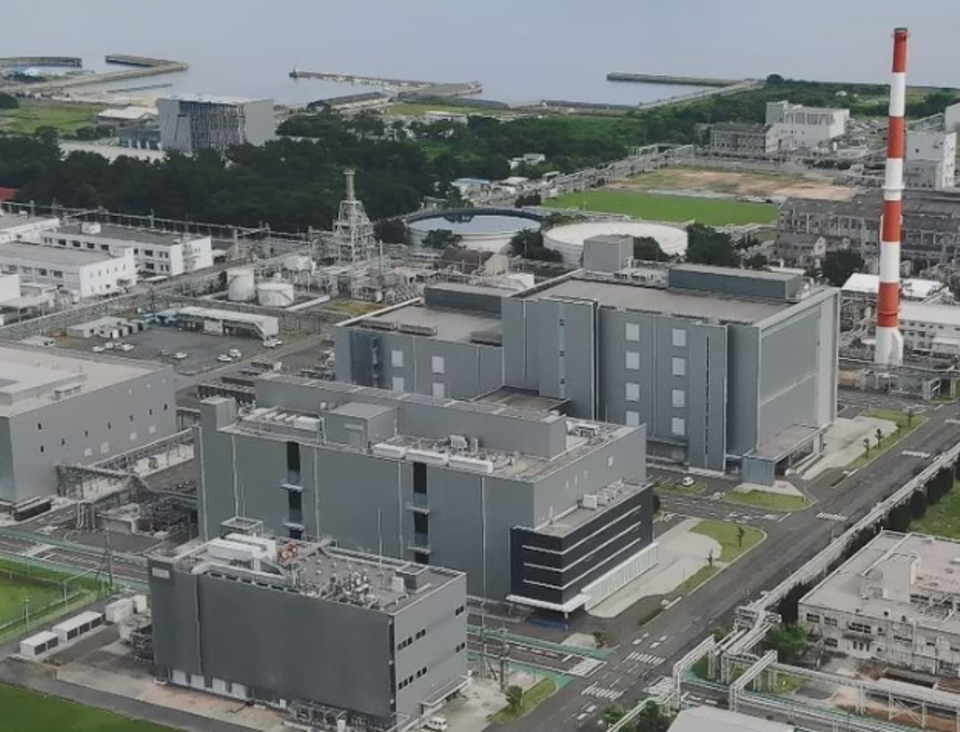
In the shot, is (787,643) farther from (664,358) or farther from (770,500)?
(664,358)

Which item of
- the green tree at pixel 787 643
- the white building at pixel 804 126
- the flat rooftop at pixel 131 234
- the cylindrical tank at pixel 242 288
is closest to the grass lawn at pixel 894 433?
the green tree at pixel 787 643

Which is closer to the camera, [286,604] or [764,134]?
[286,604]

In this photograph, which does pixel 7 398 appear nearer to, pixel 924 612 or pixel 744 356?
pixel 744 356

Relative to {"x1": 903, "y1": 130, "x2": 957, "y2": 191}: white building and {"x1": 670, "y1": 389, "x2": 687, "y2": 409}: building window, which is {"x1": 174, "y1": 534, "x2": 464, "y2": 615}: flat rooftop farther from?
{"x1": 903, "y1": 130, "x2": 957, "y2": 191}: white building

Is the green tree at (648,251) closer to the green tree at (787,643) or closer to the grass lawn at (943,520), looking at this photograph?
the grass lawn at (943,520)

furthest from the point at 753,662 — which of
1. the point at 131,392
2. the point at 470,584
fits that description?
the point at 131,392

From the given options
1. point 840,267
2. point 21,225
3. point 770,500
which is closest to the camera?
point 770,500

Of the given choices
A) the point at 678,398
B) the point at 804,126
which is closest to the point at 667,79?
the point at 804,126
